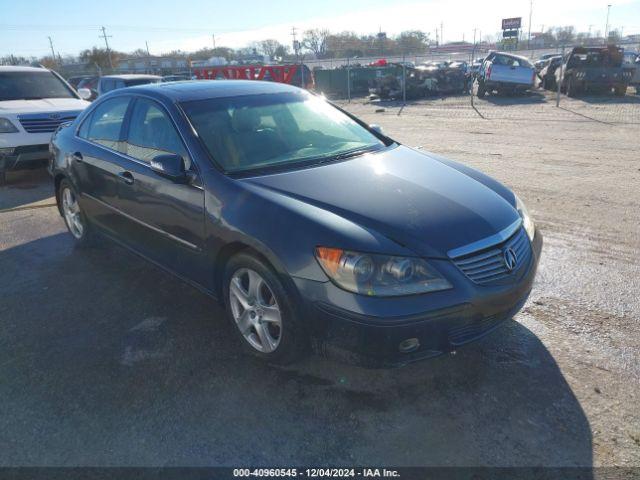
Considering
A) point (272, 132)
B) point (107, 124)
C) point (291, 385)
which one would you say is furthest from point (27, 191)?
point (291, 385)

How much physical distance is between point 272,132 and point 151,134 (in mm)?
926

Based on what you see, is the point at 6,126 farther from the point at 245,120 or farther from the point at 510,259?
the point at 510,259

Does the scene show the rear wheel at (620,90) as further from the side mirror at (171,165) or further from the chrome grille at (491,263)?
the side mirror at (171,165)

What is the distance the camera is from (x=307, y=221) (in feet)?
8.82

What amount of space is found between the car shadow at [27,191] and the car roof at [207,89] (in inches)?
144

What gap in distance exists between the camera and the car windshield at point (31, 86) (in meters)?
8.66

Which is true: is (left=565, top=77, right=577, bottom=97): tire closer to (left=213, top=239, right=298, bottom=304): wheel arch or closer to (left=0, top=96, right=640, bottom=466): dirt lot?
(left=0, top=96, right=640, bottom=466): dirt lot

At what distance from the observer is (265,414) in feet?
8.77

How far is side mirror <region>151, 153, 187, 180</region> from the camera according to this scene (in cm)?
327

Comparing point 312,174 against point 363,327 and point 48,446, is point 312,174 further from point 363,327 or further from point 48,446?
point 48,446

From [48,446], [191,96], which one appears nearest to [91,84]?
[191,96]

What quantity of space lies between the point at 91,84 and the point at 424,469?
23.8 metres

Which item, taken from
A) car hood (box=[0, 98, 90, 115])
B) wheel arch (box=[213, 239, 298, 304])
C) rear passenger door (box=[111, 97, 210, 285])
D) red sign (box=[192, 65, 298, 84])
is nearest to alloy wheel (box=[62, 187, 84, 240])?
rear passenger door (box=[111, 97, 210, 285])

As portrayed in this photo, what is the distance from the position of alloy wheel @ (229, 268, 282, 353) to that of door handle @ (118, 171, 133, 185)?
1.37 m
